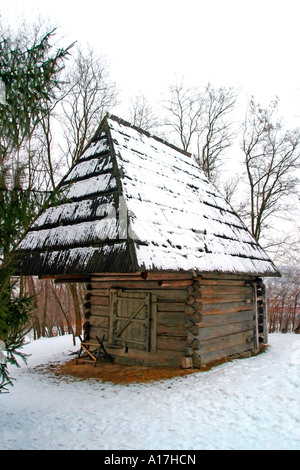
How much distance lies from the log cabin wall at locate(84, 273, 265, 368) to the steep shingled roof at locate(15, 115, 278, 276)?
Result: 0.73 metres

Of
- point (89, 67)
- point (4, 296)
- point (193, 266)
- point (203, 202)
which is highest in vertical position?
point (89, 67)

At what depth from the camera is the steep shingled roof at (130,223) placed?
18.7 feet

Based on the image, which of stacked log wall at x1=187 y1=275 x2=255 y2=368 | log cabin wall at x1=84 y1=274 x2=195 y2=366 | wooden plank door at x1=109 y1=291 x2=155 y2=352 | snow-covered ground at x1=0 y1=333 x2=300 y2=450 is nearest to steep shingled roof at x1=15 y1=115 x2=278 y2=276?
stacked log wall at x1=187 y1=275 x2=255 y2=368

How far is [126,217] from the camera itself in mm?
5766

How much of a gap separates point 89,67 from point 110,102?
1.77 meters

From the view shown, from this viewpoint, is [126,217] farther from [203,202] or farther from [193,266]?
[203,202]

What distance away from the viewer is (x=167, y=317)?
713cm

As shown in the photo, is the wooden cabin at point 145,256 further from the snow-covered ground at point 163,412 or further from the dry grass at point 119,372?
the snow-covered ground at point 163,412

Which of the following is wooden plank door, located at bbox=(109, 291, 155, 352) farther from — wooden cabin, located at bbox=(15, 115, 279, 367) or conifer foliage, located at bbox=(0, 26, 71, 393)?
conifer foliage, located at bbox=(0, 26, 71, 393)

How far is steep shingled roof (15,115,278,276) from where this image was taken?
5691 millimetres

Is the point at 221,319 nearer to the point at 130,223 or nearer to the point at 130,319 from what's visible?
the point at 130,319

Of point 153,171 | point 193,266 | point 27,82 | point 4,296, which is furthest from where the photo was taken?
point 153,171

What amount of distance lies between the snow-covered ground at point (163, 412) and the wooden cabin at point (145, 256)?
115cm
